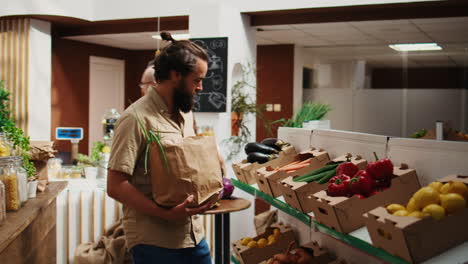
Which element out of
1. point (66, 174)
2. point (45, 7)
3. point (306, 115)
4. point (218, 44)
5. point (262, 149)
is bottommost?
point (66, 174)

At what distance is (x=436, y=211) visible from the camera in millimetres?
1398

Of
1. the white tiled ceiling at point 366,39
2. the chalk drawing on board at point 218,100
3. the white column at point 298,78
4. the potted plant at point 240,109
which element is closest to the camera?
the chalk drawing on board at point 218,100

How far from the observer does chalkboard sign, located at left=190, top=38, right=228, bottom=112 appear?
5.59m

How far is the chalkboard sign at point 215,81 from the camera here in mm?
5586

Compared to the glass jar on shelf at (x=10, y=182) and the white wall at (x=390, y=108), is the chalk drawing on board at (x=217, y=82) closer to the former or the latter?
the white wall at (x=390, y=108)

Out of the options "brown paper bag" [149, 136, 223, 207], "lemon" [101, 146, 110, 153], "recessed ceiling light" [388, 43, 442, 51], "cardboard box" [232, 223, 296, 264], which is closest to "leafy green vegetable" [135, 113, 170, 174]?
"brown paper bag" [149, 136, 223, 207]

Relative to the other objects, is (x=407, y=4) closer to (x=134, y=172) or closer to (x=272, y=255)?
(x=272, y=255)

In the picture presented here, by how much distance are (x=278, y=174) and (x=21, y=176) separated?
1.08m

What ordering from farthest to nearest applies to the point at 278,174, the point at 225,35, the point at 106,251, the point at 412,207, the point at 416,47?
the point at 416,47
the point at 225,35
the point at 106,251
the point at 278,174
the point at 412,207

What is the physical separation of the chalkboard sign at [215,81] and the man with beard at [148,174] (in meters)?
3.60

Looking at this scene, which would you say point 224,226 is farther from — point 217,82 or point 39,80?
point 39,80

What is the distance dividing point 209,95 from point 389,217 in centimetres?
429

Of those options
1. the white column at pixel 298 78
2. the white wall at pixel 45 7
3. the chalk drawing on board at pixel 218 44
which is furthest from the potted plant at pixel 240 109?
the white column at pixel 298 78

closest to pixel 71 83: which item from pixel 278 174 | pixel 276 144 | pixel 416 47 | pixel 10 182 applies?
pixel 416 47
